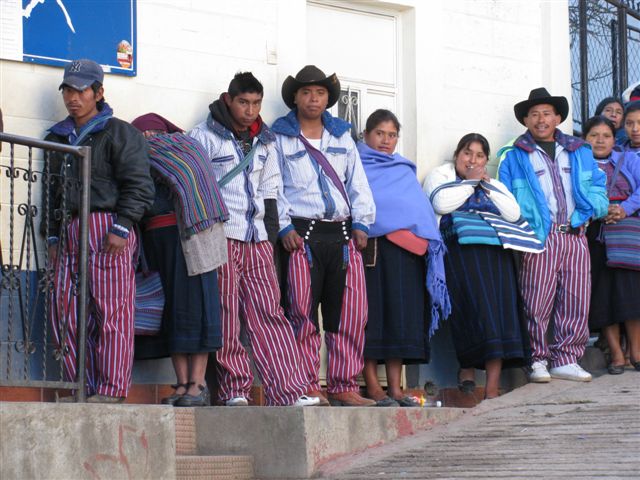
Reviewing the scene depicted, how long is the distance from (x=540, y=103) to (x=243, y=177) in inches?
106

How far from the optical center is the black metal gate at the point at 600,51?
12438 millimetres

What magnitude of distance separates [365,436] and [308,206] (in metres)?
1.62

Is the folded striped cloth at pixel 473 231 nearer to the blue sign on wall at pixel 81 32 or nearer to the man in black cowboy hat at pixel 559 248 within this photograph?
the man in black cowboy hat at pixel 559 248

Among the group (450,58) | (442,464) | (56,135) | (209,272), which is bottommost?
(442,464)

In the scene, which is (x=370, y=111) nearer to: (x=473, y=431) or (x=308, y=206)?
(x=308, y=206)

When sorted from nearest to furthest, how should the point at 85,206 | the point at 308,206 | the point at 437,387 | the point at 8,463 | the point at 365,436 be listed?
1. the point at 8,463
2. the point at 85,206
3. the point at 365,436
4. the point at 308,206
5. the point at 437,387

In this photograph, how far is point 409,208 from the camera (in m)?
9.39

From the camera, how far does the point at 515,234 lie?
9.69m

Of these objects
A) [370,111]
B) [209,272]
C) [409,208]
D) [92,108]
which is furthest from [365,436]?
[370,111]

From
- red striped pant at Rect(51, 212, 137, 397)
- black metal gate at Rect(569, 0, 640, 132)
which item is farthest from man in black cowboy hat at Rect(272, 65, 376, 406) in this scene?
black metal gate at Rect(569, 0, 640, 132)

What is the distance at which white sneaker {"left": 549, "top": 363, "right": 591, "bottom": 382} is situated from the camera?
9648 mm

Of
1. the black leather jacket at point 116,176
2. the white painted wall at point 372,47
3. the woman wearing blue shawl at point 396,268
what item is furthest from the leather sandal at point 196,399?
the white painted wall at point 372,47

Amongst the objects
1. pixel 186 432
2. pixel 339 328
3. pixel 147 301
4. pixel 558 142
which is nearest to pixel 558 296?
pixel 558 142

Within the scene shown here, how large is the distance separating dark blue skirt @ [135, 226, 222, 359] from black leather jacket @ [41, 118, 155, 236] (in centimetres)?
36
